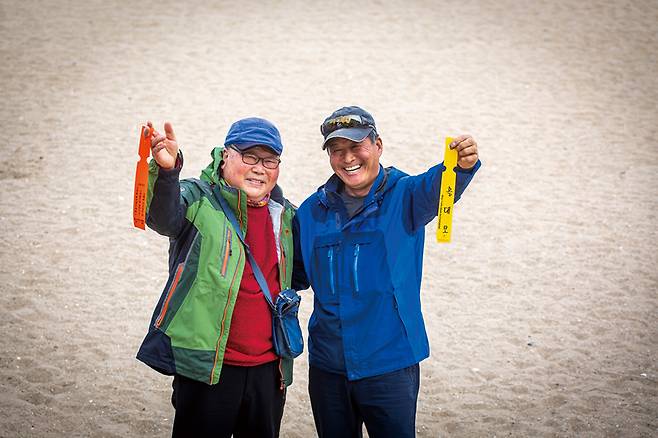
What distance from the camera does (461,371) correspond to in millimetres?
6500

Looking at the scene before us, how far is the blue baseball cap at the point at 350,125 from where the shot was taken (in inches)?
138

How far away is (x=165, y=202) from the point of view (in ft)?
10.5

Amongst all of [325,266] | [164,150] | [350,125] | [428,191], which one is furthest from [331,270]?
[164,150]

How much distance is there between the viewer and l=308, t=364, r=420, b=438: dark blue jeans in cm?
343

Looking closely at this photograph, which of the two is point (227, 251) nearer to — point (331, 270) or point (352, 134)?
point (331, 270)

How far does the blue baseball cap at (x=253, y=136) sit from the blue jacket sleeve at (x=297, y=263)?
40 centimetres

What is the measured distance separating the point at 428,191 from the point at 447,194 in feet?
0.52

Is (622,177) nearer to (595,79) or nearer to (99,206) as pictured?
(595,79)

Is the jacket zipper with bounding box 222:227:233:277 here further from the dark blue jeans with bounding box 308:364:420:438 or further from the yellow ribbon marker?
the yellow ribbon marker

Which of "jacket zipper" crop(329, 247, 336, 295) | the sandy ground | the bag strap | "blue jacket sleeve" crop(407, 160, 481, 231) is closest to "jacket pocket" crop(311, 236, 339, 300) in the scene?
"jacket zipper" crop(329, 247, 336, 295)

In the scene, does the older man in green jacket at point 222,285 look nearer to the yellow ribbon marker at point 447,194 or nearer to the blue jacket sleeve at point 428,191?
the blue jacket sleeve at point 428,191

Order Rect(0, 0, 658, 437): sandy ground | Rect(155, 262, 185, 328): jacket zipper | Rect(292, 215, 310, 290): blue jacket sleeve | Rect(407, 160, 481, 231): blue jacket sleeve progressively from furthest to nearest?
Rect(0, 0, 658, 437): sandy ground → Rect(292, 215, 310, 290): blue jacket sleeve → Rect(155, 262, 185, 328): jacket zipper → Rect(407, 160, 481, 231): blue jacket sleeve

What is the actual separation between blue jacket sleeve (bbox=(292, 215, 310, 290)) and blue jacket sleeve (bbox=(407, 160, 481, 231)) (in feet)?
1.98

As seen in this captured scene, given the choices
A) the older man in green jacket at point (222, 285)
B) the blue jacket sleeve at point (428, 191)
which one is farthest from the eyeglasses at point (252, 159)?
the blue jacket sleeve at point (428, 191)
